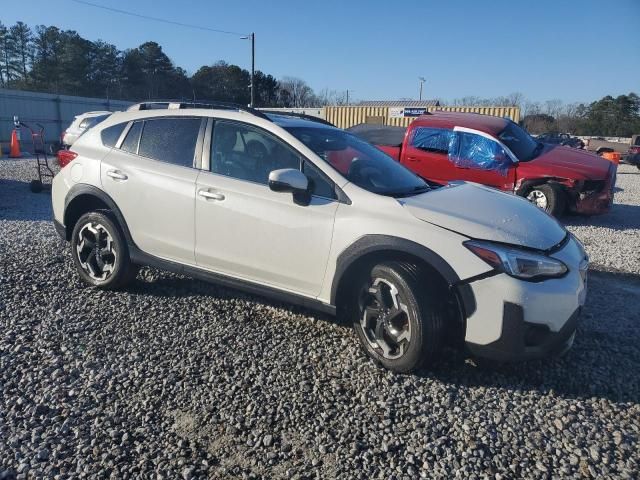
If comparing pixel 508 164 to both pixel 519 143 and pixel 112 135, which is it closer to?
pixel 519 143

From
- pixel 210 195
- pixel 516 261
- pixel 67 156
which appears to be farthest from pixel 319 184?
pixel 67 156

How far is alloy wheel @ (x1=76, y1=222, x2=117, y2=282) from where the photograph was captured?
4.55 meters

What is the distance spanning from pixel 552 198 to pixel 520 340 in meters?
6.48

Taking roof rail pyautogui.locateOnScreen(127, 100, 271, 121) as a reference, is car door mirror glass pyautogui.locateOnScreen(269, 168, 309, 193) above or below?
below

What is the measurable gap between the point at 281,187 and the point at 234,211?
53cm

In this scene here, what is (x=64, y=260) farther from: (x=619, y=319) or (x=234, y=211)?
(x=619, y=319)

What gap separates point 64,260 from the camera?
18.4 ft

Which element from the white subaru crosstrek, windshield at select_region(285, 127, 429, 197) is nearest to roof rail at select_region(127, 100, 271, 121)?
the white subaru crosstrek

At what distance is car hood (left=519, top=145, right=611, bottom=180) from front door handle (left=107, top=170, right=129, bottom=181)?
275 inches

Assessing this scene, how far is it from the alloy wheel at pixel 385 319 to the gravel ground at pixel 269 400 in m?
0.18

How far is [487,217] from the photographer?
3297 mm

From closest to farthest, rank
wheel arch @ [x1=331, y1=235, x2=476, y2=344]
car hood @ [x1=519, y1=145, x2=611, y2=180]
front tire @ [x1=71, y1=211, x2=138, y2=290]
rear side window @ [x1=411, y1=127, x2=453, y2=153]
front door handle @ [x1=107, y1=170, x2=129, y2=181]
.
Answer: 1. wheel arch @ [x1=331, y1=235, x2=476, y2=344]
2. front door handle @ [x1=107, y1=170, x2=129, y2=181]
3. front tire @ [x1=71, y1=211, x2=138, y2=290]
4. car hood @ [x1=519, y1=145, x2=611, y2=180]
5. rear side window @ [x1=411, y1=127, x2=453, y2=153]

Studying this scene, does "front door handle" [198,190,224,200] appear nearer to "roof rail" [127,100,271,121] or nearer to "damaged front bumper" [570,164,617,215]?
"roof rail" [127,100,271,121]

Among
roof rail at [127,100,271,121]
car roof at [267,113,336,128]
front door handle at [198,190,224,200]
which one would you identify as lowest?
front door handle at [198,190,224,200]
